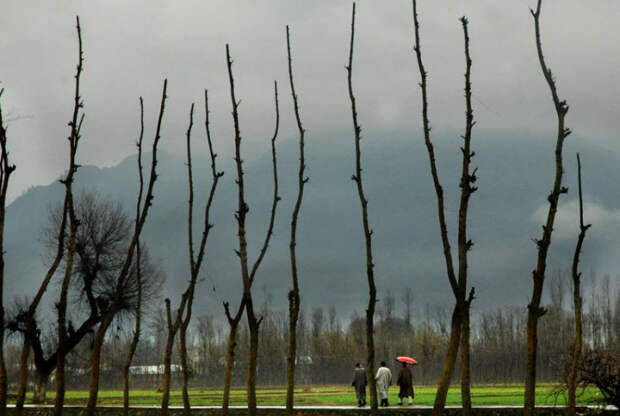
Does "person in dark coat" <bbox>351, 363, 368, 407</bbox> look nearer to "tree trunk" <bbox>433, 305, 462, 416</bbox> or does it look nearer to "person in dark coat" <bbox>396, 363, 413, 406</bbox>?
"person in dark coat" <bbox>396, 363, 413, 406</bbox>

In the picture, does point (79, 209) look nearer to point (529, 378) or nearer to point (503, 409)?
point (503, 409)

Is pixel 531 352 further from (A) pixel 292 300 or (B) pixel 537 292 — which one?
(A) pixel 292 300

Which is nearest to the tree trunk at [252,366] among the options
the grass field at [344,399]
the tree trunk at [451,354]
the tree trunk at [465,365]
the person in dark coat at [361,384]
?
the tree trunk at [451,354]

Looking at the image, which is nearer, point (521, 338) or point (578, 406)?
point (578, 406)

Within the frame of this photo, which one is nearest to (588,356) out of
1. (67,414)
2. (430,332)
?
(67,414)

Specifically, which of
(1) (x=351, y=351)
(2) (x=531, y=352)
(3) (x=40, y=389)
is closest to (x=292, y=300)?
(2) (x=531, y=352)

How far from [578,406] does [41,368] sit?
132 feet

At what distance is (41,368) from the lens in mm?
64188

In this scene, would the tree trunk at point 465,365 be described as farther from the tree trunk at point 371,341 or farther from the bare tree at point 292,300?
the bare tree at point 292,300

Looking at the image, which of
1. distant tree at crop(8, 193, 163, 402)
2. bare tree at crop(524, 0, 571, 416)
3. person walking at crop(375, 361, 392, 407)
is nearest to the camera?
bare tree at crop(524, 0, 571, 416)

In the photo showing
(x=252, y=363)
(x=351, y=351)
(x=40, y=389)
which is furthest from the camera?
(x=351, y=351)

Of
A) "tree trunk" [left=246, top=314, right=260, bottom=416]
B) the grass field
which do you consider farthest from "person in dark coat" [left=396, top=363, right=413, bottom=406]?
"tree trunk" [left=246, top=314, right=260, bottom=416]

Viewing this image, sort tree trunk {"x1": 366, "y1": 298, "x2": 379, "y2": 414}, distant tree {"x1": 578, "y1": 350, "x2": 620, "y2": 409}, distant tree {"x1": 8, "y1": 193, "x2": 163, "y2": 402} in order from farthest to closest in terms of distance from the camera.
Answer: distant tree {"x1": 8, "y1": 193, "x2": 163, "y2": 402} < distant tree {"x1": 578, "y1": 350, "x2": 620, "y2": 409} < tree trunk {"x1": 366, "y1": 298, "x2": 379, "y2": 414}

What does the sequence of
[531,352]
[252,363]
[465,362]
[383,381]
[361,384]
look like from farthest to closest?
1. [383,381]
2. [361,384]
3. [252,363]
4. [465,362]
5. [531,352]
